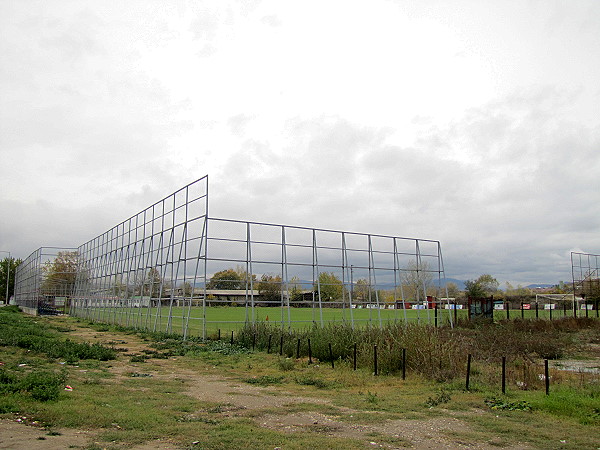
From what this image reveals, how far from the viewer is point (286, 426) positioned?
7715mm

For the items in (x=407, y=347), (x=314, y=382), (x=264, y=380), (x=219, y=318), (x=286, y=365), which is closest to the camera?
(x=314, y=382)

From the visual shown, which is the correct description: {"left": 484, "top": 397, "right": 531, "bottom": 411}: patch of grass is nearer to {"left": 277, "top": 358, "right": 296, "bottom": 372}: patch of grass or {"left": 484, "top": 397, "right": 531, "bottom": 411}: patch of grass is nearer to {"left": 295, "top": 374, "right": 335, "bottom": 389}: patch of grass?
{"left": 295, "top": 374, "right": 335, "bottom": 389}: patch of grass

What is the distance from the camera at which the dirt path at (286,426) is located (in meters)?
6.35

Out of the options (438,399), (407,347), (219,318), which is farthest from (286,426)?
(219,318)

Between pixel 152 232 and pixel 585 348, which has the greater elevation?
pixel 152 232

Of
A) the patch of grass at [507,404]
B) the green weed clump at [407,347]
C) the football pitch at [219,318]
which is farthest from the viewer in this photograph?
the football pitch at [219,318]

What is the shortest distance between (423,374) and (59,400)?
25.2 ft

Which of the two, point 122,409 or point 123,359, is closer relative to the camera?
point 122,409

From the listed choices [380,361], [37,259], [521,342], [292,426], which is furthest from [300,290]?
[37,259]

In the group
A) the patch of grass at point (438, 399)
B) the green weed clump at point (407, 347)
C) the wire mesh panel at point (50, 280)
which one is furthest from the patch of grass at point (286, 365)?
the wire mesh panel at point (50, 280)

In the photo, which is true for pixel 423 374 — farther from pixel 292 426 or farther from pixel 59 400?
pixel 59 400

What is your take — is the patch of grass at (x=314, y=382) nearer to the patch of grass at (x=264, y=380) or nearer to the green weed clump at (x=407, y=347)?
the patch of grass at (x=264, y=380)

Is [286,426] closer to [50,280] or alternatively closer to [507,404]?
[507,404]

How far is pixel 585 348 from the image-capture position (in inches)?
787
